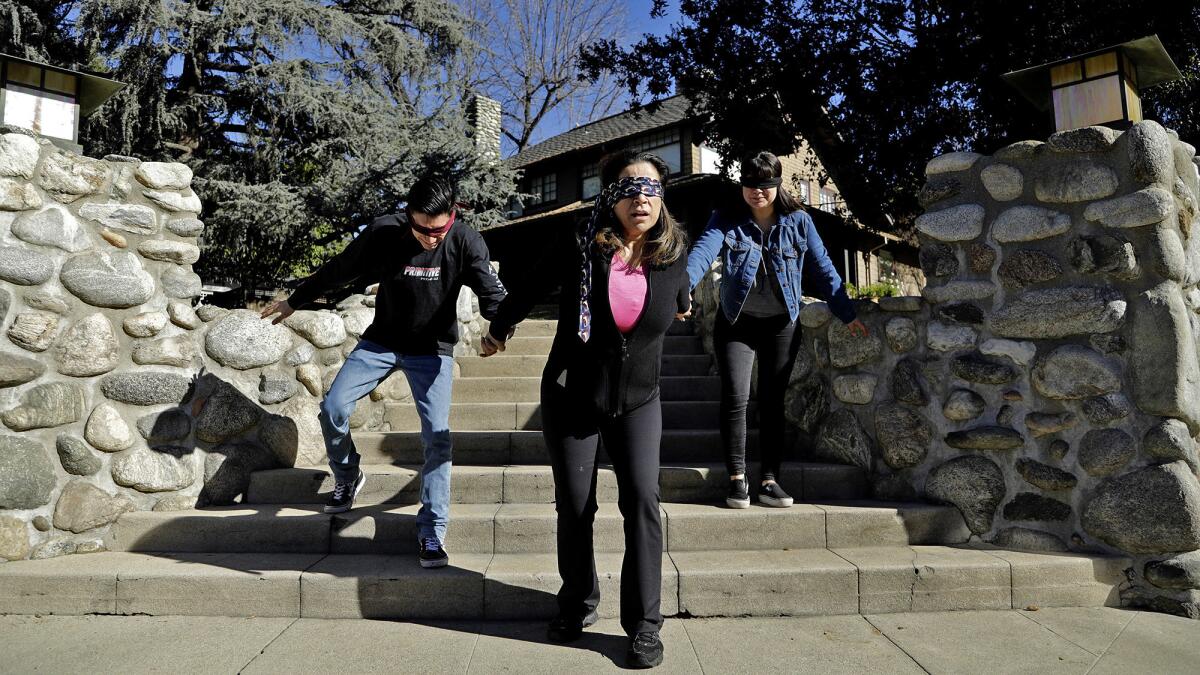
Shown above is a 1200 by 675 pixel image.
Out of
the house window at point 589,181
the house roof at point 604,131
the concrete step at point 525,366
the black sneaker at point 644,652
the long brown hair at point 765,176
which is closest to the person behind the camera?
the black sneaker at point 644,652

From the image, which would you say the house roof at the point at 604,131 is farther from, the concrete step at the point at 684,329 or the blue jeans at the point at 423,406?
the blue jeans at the point at 423,406

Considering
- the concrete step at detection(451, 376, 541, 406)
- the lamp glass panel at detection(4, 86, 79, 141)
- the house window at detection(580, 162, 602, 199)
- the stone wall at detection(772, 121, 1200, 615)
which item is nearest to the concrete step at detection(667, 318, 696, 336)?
the concrete step at detection(451, 376, 541, 406)

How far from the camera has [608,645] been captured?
2523 millimetres

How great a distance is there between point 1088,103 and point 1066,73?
0.21 metres

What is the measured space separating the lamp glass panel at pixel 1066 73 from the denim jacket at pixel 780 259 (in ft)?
4.95

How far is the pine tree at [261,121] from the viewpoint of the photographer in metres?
10.9

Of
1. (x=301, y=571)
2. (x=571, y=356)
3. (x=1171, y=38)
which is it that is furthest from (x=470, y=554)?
(x=1171, y=38)

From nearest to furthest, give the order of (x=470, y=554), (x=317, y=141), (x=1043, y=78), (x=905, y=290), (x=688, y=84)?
(x=470, y=554) < (x=1043, y=78) < (x=688, y=84) < (x=317, y=141) < (x=905, y=290)

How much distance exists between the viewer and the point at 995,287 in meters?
3.53

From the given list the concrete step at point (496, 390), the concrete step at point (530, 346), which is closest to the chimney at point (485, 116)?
the concrete step at point (530, 346)

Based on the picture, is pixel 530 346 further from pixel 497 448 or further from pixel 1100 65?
pixel 1100 65

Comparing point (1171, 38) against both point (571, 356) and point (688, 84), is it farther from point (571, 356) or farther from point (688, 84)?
point (571, 356)

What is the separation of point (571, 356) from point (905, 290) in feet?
60.0

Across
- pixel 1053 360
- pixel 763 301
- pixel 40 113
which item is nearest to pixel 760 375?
pixel 763 301
